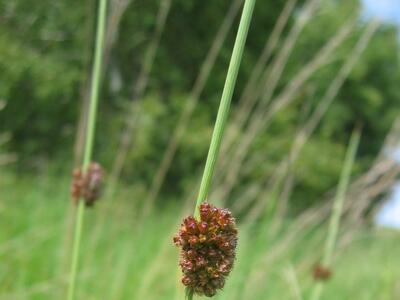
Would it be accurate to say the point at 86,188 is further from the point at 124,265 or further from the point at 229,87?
the point at 124,265

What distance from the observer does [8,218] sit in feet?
9.38

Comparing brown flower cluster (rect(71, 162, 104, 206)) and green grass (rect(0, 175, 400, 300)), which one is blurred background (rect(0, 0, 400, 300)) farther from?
brown flower cluster (rect(71, 162, 104, 206))

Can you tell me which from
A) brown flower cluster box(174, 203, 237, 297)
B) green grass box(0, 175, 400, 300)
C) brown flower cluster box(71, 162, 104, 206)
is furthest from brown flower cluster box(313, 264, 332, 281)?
brown flower cluster box(174, 203, 237, 297)

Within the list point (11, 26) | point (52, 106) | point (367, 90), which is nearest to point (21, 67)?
point (11, 26)

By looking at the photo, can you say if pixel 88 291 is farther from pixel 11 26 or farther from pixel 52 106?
pixel 52 106

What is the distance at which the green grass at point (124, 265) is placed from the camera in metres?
1.81

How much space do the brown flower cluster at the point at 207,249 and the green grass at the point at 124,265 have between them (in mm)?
1031

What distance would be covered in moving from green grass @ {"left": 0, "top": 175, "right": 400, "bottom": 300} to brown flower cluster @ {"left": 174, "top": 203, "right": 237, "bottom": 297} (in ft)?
3.38

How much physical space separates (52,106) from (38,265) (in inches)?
203

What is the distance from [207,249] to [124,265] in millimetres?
1830

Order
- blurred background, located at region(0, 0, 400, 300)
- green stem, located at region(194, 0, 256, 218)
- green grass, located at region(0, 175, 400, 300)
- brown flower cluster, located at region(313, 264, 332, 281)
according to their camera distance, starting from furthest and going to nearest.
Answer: blurred background, located at region(0, 0, 400, 300) → green grass, located at region(0, 175, 400, 300) → brown flower cluster, located at region(313, 264, 332, 281) → green stem, located at region(194, 0, 256, 218)

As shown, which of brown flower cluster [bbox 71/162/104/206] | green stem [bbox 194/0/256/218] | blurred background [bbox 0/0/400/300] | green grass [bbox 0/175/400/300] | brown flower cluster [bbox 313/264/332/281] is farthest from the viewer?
blurred background [bbox 0/0/400/300]

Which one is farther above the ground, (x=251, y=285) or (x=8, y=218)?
(x=8, y=218)

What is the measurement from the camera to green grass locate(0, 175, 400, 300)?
181cm
